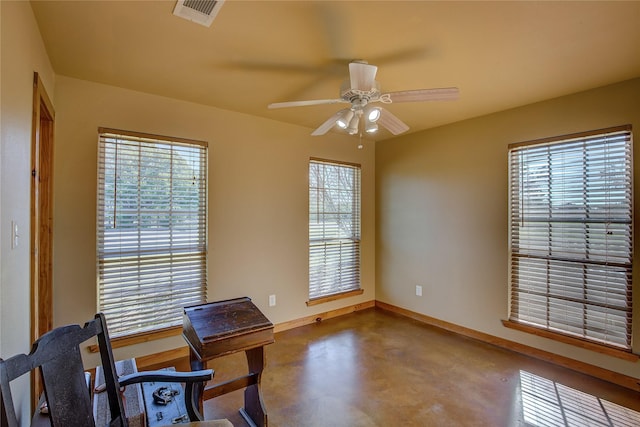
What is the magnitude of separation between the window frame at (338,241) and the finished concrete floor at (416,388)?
742 mm

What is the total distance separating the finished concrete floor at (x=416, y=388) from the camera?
2.10 meters

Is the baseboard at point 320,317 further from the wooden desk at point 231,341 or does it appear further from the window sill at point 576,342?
the window sill at point 576,342

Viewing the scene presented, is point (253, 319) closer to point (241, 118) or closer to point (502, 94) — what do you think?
point (241, 118)

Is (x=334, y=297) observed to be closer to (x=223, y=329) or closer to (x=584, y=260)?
(x=223, y=329)

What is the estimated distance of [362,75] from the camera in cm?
183

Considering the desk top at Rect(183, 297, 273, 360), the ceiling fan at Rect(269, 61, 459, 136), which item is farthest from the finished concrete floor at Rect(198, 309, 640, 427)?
the ceiling fan at Rect(269, 61, 459, 136)

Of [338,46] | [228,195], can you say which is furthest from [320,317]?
[338,46]

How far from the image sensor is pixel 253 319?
2.03 meters

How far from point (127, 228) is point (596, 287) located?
4203mm

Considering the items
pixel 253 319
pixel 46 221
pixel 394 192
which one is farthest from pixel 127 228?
pixel 394 192

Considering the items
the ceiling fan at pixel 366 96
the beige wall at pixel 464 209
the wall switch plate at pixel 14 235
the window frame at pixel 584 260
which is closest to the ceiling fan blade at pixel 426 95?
the ceiling fan at pixel 366 96

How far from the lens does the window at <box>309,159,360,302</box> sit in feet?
13.2

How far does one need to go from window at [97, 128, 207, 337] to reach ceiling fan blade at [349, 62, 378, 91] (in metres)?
1.87

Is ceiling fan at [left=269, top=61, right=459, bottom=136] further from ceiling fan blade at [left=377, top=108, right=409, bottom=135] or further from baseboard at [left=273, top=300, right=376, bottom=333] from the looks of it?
baseboard at [left=273, top=300, right=376, bottom=333]
